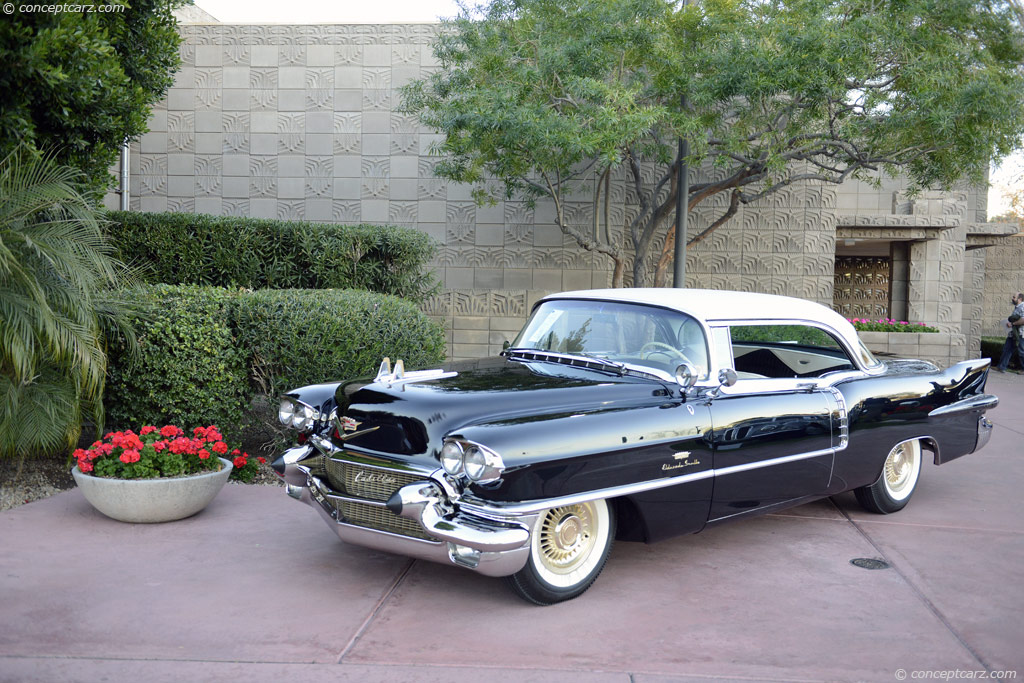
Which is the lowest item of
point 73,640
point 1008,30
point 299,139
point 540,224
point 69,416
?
point 73,640

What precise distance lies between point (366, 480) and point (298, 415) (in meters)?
0.86

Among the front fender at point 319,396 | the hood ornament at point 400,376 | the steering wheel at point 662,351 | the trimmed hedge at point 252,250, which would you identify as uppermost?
the trimmed hedge at point 252,250

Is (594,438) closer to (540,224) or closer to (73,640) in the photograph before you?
(73,640)

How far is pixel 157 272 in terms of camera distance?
10117 millimetres

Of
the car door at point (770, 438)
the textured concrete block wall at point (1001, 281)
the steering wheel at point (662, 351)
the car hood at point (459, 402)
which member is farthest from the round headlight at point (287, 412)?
the textured concrete block wall at point (1001, 281)

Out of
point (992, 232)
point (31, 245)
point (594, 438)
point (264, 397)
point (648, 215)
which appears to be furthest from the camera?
point (992, 232)

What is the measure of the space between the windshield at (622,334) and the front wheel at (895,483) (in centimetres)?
194

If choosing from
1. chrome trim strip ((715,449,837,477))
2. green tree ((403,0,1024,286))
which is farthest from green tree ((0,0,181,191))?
chrome trim strip ((715,449,837,477))

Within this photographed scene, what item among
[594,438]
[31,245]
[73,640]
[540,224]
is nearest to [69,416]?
[31,245]

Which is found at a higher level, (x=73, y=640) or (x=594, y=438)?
(x=594, y=438)

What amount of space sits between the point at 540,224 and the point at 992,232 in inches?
431

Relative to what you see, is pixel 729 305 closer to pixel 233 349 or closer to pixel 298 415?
pixel 298 415

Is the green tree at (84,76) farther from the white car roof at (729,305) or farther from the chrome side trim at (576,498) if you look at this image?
the chrome side trim at (576,498)

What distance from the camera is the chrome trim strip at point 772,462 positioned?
15.0ft
